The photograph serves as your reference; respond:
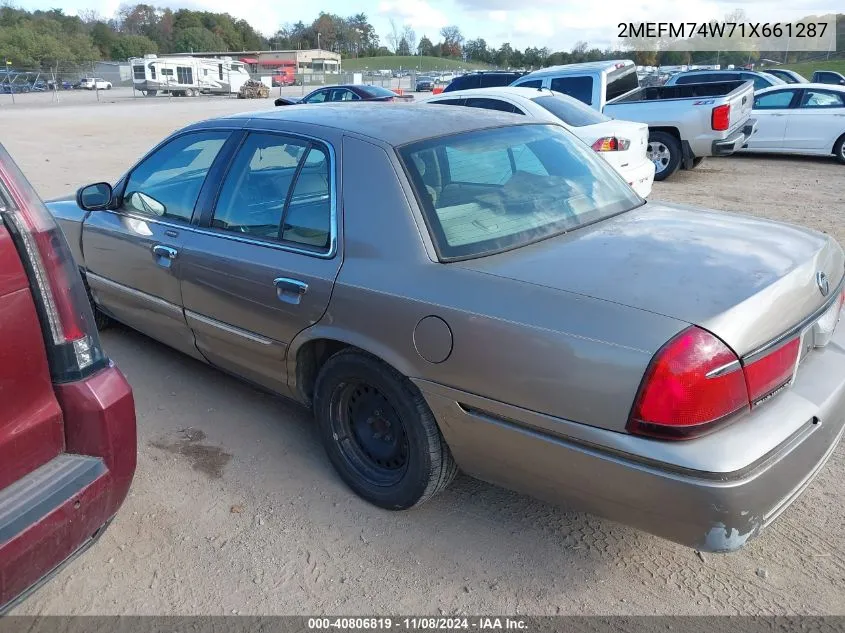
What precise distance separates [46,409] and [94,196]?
2173 mm


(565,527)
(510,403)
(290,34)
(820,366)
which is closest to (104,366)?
(510,403)

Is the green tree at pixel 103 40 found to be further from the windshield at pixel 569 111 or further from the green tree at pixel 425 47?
the windshield at pixel 569 111

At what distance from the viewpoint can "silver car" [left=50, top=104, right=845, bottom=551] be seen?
82.0 inches

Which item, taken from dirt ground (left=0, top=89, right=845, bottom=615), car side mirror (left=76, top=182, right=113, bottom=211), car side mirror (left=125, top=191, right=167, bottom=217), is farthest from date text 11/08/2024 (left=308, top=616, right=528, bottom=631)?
car side mirror (left=76, top=182, right=113, bottom=211)

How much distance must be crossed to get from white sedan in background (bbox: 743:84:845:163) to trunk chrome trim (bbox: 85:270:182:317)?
12770 mm

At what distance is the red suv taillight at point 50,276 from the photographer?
205cm

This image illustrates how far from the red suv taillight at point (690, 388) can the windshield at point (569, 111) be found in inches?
261

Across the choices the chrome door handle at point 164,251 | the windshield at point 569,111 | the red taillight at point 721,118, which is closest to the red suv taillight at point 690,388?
the chrome door handle at point 164,251

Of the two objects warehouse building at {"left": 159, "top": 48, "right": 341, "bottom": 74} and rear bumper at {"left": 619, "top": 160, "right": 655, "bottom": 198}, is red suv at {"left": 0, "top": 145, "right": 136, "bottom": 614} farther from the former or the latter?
warehouse building at {"left": 159, "top": 48, "right": 341, "bottom": 74}

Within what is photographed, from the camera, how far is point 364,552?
2.73 m

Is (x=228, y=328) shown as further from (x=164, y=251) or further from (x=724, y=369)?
(x=724, y=369)

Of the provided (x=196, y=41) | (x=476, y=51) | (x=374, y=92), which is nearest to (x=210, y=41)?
(x=196, y=41)

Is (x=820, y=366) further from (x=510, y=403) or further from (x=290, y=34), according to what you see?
(x=290, y=34)

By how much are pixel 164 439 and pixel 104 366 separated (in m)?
1.39
